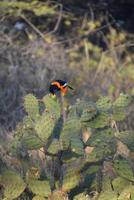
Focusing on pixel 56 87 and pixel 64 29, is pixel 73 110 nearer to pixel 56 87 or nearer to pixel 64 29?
pixel 56 87

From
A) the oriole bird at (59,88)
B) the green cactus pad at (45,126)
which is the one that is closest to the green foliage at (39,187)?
the green cactus pad at (45,126)

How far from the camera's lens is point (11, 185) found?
171 inches

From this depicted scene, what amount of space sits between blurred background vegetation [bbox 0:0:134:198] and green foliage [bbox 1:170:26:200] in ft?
9.56

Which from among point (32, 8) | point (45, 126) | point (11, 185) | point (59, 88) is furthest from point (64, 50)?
point (45, 126)

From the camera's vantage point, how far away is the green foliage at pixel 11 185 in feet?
14.3

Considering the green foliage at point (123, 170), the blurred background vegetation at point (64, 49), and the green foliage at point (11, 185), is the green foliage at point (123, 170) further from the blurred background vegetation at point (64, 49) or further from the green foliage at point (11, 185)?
the blurred background vegetation at point (64, 49)

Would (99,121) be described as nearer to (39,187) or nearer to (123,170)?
(123,170)

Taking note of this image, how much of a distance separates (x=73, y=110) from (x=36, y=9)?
A: 21.8 feet

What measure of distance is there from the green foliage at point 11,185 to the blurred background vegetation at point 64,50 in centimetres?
291

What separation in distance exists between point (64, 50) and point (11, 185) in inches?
287

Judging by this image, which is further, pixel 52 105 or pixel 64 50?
pixel 64 50

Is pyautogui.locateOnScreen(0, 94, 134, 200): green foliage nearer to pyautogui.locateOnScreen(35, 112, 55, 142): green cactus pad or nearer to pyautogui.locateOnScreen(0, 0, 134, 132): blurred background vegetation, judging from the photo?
pyautogui.locateOnScreen(35, 112, 55, 142): green cactus pad

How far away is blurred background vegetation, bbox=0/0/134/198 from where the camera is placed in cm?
946

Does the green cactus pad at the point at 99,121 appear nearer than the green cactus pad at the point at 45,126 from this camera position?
No
